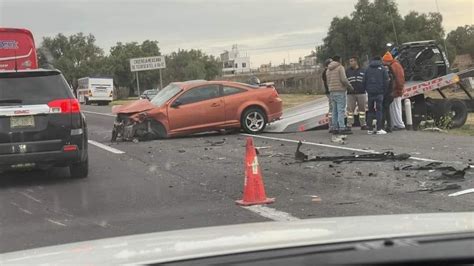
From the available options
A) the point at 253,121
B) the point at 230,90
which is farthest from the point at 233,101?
the point at 253,121

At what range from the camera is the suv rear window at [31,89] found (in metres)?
8.26

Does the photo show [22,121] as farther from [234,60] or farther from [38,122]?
[234,60]

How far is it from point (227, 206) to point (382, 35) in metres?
47.1

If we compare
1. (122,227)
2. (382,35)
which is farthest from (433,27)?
(122,227)

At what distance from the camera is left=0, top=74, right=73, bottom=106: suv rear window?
8.26 meters

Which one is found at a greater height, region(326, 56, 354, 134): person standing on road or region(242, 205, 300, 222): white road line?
region(326, 56, 354, 134): person standing on road

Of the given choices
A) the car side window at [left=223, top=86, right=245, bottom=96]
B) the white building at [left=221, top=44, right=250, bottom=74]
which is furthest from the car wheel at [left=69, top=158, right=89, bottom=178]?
the white building at [left=221, top=44, right=250, bottom=74]

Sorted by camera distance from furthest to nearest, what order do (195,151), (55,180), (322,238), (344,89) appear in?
(344,89) → (195,151) → (55,180) → (322,238)

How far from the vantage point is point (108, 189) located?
8250 mm

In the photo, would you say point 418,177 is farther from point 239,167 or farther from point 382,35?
point 382,35

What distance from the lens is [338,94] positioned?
44.9ft

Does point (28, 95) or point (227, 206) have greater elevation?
point (28, 95)

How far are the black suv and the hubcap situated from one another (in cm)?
671

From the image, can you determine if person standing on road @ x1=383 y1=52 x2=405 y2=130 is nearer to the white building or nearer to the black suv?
the black suv
